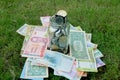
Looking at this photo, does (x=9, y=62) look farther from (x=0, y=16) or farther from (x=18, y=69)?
(x=0, y=16)

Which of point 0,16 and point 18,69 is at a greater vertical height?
point 0,16

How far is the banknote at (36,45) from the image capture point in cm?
→ 241

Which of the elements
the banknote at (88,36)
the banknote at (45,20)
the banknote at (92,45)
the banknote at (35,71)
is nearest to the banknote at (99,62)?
the banknote at (92,45)

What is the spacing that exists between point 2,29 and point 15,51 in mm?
323

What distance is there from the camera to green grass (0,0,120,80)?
7.86 ft

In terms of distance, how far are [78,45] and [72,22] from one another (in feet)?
1.32

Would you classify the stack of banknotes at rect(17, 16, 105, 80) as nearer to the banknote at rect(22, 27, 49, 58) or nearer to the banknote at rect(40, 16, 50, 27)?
the banknote at rect(22, 27, 49, 58)

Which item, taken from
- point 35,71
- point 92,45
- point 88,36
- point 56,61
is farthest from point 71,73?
point 88,36

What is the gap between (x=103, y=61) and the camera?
2508mm

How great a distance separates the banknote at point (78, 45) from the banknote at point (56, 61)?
0.09 metres

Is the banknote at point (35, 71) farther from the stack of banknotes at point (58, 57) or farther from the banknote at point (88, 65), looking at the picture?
the banknote at point (88, 65)

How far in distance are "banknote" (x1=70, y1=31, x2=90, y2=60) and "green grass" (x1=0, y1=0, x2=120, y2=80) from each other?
0.14 meters

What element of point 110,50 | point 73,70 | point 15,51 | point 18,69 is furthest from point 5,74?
point 110,50

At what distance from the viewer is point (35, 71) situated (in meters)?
2.31
